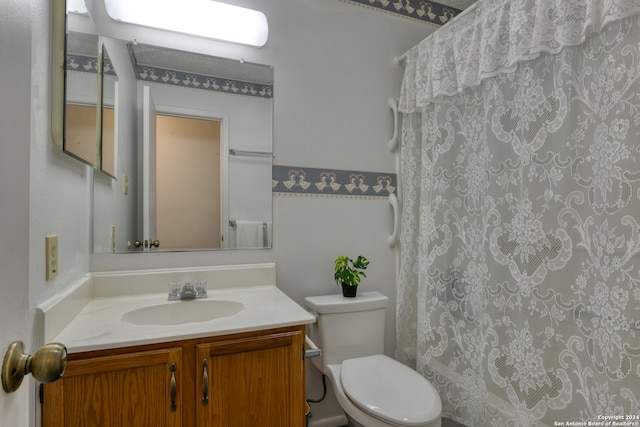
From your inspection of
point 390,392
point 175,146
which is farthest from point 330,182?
point 390,392

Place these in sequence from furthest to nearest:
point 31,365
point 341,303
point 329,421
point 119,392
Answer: point 329,421 < point 341,303 < point 119,392 < point 31,365

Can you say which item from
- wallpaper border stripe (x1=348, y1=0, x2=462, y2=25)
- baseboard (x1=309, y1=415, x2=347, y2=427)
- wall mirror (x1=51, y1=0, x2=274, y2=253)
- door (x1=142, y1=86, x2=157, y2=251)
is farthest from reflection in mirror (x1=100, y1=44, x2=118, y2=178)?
baseboard (x1=309, y1=415, x2=347, y2=427)

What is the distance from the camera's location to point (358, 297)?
1714 millimetres

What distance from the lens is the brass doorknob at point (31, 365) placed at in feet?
1.42

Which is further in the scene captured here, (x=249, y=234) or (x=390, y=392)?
(x=249, y=234)

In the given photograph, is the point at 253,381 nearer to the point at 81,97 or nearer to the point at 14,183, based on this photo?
the point at 14,183

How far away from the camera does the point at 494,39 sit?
4.32 feet

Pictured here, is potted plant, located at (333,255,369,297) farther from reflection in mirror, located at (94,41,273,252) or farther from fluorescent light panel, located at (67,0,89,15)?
fluorescent light panel, located at (67,0,89,15)

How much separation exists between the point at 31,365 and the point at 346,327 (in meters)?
1.33

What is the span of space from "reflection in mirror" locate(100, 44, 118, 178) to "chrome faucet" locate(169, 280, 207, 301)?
0.56 metres

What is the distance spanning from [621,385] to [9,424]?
1404 mm

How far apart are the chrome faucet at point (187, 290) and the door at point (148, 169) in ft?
0.79

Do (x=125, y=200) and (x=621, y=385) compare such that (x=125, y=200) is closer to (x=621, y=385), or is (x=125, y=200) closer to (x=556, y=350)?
(x=556, y=350)

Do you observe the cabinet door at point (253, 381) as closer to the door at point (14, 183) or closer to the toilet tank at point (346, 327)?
the toilet tank at point (346, 327)
